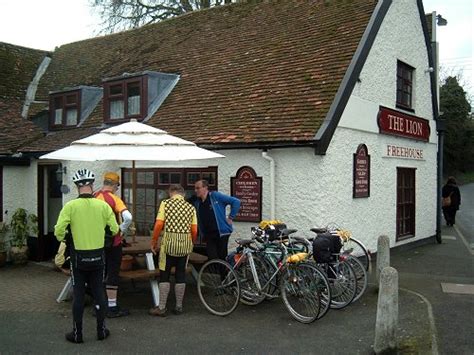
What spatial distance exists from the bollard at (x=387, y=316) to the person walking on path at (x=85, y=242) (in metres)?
2.98

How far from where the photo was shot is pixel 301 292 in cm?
636

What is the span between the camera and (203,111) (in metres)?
10.8

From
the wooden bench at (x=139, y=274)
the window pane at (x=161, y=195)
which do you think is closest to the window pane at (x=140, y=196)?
the window pane at (x=161, y=195)

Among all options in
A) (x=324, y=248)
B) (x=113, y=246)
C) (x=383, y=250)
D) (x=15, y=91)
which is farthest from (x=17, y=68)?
(x=324, y=248)

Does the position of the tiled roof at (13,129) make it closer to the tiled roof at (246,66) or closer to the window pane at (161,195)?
the tiled roof at (246,66)

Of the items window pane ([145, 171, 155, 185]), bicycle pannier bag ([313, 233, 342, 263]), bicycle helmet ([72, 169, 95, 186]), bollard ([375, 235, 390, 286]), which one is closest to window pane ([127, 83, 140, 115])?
window pane ([145, 171, 155, 185])

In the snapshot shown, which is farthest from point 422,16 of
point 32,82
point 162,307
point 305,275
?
point 32,82

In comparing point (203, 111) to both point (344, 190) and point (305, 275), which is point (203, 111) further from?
point (305, 275)

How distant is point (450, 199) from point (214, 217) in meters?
14.0

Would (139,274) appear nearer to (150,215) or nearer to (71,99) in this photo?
(150,215)

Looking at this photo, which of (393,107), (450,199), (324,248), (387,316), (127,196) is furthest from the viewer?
(450,199)

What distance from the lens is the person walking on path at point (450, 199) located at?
1889 cm

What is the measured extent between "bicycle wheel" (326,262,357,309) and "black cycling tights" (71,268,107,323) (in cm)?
294

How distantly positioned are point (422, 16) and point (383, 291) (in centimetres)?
1002
